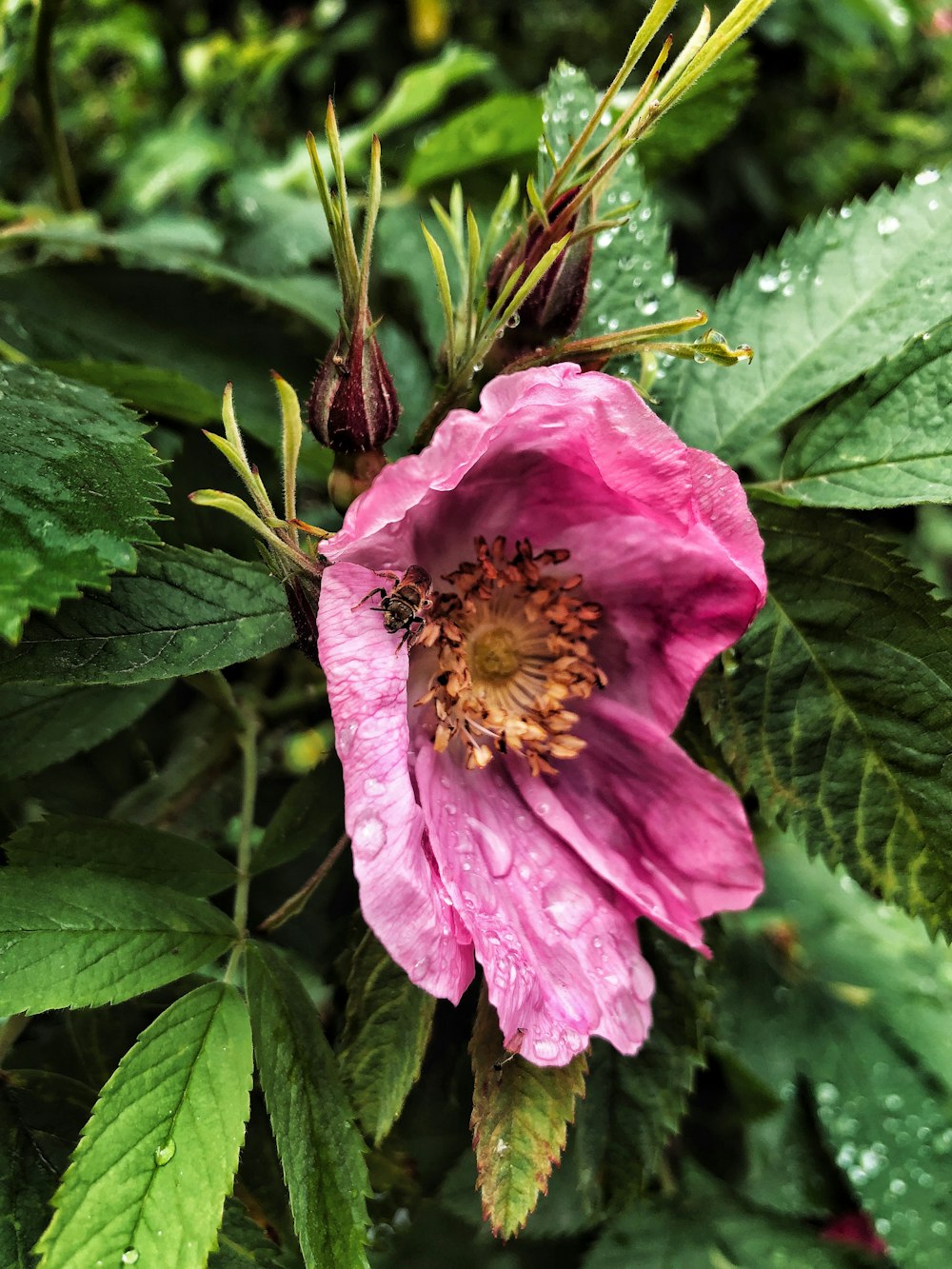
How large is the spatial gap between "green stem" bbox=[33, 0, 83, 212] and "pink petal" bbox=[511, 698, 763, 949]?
721 mm

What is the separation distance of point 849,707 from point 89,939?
42cm

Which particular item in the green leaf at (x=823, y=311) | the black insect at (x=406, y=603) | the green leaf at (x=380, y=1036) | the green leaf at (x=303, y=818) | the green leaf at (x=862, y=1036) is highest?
the black insect at (x=406, y=603)

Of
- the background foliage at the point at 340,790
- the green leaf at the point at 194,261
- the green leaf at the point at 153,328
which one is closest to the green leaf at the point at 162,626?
the background foliage at the point at 340,790

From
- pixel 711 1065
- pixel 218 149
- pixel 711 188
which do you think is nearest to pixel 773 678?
pixel 711 1065

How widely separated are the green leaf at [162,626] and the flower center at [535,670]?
10 centimetres

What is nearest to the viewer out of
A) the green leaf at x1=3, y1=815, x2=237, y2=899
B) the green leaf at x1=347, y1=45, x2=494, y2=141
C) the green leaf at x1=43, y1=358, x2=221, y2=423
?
the green leaf at x1=3, y1=815, x2=237, y2=899

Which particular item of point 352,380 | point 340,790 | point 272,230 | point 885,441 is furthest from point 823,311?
point 272,230

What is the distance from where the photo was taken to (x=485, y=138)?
0.90 m

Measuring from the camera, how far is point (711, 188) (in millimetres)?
1663

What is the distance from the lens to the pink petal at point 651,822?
56 centimetres

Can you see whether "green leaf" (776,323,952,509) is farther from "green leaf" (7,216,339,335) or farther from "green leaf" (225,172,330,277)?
"green leaf" (225,172,330,277)

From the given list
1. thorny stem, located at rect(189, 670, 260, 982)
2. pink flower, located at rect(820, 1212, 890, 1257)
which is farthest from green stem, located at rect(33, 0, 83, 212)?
pink flower, located at rect(820, 1212, 890, 1257)

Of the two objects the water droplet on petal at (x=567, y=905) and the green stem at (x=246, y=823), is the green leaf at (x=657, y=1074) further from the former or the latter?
the green stem at (x=246, y=823)

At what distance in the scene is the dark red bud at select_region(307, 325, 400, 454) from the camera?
0.52 m
